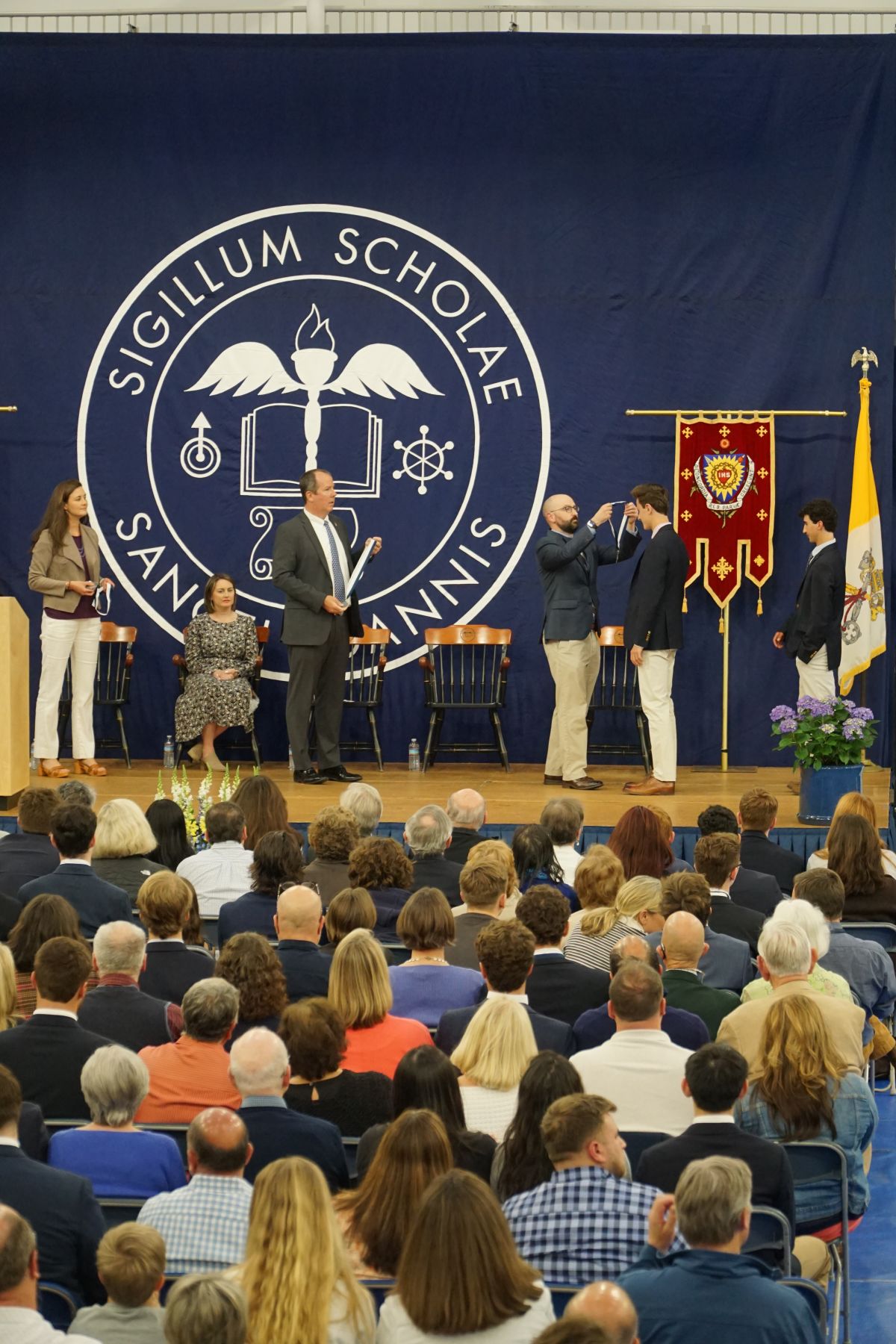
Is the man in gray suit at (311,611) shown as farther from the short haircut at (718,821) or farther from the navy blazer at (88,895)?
the navy blazer at (88,895)

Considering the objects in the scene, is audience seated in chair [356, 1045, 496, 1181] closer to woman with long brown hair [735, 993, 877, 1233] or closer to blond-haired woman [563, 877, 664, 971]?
woman with long brown hair [735, 993, 877, 1233]

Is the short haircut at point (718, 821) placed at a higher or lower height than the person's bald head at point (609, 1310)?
higher

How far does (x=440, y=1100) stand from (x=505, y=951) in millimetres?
763

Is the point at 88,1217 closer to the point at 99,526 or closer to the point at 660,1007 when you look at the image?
the point at 660,1007

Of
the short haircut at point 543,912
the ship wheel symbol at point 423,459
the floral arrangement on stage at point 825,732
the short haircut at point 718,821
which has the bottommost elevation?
the short haircut at point 543,912

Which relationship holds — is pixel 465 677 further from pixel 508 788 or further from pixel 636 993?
pixel 636 993

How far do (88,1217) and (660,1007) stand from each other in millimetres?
1405

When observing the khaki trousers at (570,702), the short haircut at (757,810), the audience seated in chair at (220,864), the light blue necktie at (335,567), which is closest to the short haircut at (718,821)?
the short haircut at (757,810)

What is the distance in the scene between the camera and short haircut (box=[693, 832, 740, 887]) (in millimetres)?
5535

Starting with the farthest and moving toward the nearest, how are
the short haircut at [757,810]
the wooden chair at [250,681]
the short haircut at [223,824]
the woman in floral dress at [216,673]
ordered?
the wooden chair at [250,681]
the woman in floral dress at [216,673]
the short haircut at [757,810]
the short haircut at [223,824]

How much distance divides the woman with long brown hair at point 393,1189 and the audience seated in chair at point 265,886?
228 centimetres

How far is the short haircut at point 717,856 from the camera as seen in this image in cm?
554

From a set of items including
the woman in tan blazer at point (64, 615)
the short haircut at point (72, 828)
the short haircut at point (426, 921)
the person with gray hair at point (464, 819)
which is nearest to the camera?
the short haircut at point (426, 921)

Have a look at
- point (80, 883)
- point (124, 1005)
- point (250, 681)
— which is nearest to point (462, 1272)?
point (124, 1005)
